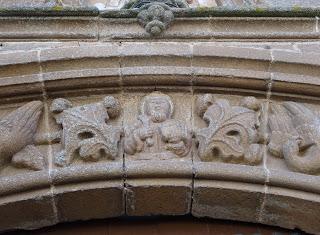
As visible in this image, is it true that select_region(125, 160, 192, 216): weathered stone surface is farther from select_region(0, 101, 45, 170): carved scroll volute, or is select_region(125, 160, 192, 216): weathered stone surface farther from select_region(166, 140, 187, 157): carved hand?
select_region(0, 101, 45, 170): carved scroll volute

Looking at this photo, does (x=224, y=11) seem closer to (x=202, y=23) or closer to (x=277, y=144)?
(x=202, y=23)

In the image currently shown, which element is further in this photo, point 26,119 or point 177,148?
point 26,119

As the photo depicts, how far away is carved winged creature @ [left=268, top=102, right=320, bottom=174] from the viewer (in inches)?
126

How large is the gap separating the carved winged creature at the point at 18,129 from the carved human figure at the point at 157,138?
0.43 meters

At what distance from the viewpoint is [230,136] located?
10.7 ft

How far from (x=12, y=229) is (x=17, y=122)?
468 mm

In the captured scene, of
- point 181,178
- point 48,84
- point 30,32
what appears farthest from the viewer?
point 30,32

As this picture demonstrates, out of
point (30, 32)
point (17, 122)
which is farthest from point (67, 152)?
point (30, 32)

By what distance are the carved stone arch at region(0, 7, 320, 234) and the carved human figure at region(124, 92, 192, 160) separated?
20mm

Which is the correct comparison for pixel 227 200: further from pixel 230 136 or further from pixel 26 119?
pixel 26 119

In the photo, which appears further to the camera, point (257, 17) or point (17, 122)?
point (257, 17)

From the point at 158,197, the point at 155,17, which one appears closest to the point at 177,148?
the point at 158,197

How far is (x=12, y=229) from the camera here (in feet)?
10.7

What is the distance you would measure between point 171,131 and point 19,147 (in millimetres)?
661
